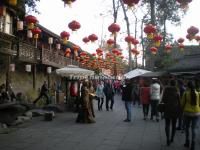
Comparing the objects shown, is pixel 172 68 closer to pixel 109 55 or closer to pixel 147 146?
pixel 109 55

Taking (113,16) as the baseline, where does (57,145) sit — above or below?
below

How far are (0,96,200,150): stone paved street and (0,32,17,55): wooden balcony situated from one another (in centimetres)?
701

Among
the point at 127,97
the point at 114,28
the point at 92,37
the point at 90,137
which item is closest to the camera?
the point at 90,137

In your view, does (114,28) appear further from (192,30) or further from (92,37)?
(92,37)

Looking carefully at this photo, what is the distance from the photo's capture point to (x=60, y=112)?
1828cm

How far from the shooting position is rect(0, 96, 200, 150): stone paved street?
8.71 meters

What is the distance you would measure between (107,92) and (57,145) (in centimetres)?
1098

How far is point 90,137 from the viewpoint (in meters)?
10.1

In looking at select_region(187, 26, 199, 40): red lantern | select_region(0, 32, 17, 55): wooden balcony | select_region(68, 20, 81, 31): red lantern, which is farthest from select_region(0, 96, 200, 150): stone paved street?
select_region(0, 32, 17, 55): wooden balcony

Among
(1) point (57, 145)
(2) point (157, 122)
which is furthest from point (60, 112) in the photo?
(1) point (57, 145)

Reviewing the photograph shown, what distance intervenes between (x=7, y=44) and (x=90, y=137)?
38.2ft

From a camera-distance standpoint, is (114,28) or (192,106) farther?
(114,28)

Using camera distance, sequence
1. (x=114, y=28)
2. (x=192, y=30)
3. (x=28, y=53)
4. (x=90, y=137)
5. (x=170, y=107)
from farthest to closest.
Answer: (x=28, y=53) < (x=192, y=30) < (x=114, y=28) < (x=90, y=137) < (x=170, y=107)

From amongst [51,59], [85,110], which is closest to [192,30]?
[85,110]
